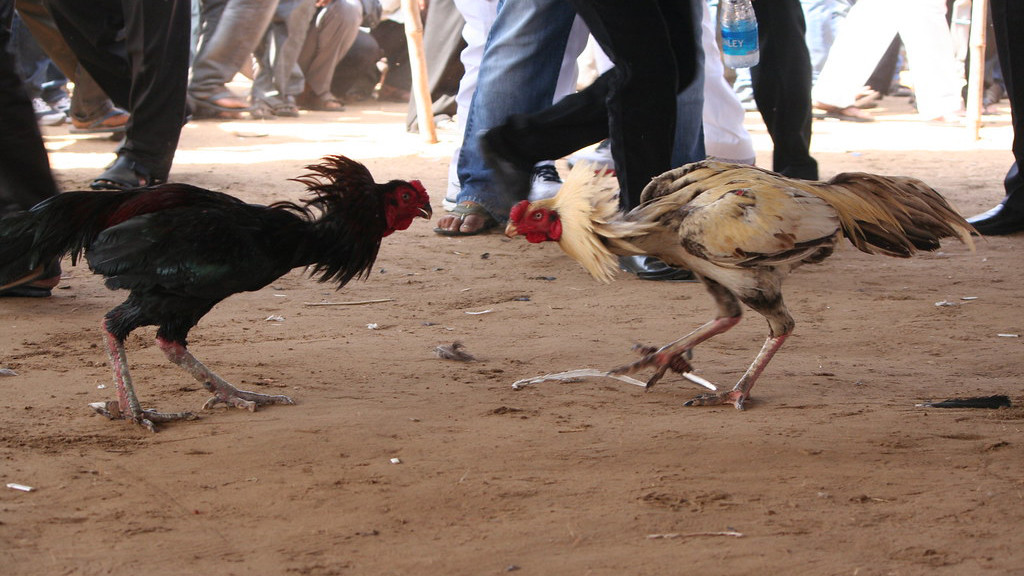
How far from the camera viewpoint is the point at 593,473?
3145 mm

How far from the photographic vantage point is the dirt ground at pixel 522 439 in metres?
2.66

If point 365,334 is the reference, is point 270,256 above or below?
above

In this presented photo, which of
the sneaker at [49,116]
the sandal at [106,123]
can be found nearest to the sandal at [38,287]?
the sandal at [106,123]

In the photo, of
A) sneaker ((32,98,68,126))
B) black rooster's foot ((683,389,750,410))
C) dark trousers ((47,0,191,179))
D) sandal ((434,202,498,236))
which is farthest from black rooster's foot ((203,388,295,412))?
sneaker ((32,98,68,126))

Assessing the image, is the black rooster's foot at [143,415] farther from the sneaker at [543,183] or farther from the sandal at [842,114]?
the sandal at [842,114]

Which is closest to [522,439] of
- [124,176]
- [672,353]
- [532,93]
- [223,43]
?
[672,353]

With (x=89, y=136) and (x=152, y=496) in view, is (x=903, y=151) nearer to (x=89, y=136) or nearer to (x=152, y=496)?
(x=89, y=136)

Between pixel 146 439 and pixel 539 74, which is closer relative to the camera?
pixel 146 439

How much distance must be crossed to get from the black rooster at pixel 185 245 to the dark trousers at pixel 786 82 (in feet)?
12.4

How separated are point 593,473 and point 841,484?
0.71m

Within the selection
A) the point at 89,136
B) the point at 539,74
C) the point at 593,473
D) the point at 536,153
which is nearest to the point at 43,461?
the point at 593,473

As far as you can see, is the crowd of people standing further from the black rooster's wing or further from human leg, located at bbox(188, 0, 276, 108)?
the black rooster's wing

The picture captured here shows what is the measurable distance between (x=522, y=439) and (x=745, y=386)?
37.2 inches

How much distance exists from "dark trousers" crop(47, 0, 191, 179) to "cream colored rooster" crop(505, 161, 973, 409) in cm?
386
